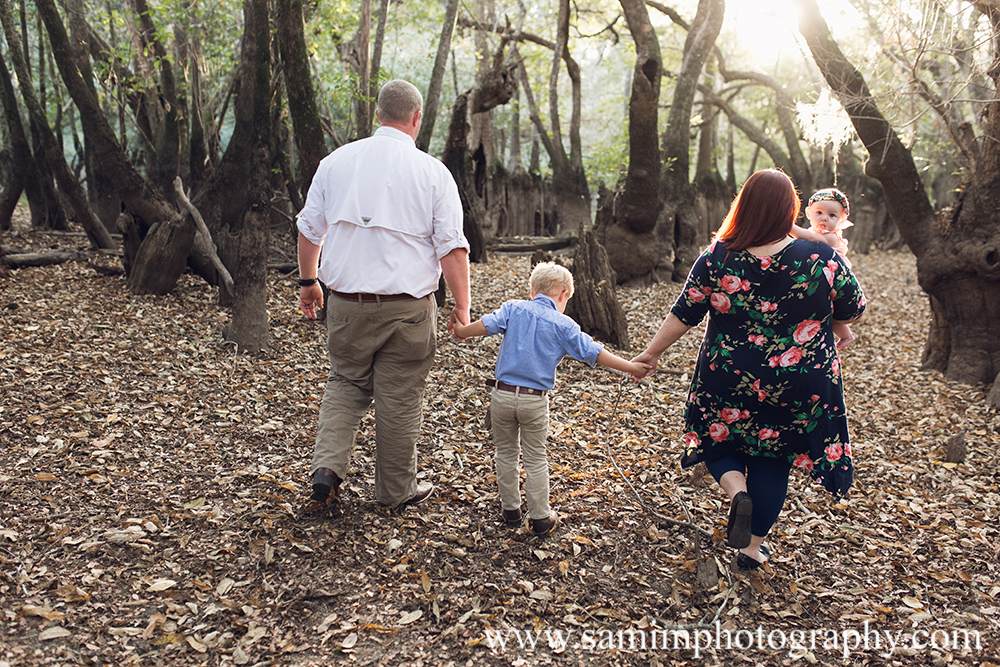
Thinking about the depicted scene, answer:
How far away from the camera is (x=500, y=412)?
3170 mm

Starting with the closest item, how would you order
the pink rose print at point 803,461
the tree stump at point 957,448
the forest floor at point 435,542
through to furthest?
the forest floor at point 435,542
the pink rose print at point 803,461
the tree stump at point 957,448

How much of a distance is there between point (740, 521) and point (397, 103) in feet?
8.21

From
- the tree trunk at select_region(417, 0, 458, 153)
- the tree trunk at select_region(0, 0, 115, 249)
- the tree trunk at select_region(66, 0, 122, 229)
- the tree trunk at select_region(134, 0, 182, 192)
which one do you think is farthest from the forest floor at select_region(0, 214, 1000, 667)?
the tree trunk at select_region(134, 0, 182, 192)

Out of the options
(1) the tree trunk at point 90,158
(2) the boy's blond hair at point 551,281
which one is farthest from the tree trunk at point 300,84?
(2) the boy's blond hair at point 551,281

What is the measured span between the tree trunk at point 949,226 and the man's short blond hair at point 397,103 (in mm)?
4787

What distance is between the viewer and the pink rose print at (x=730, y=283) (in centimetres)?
283

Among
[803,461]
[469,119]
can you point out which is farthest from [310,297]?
[469,119]

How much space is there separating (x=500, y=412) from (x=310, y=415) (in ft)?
7.60

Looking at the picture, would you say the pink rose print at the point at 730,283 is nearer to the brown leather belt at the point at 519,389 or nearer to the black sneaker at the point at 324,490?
the brown leather belt at the point at 519,389

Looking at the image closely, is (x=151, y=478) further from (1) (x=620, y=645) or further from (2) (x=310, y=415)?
(1) (x=620, y=645)

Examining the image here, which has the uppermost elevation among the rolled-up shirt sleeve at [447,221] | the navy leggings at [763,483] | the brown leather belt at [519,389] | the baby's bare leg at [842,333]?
the rolled-up shirt sleeve at [447,221]

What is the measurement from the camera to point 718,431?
302 centimetres

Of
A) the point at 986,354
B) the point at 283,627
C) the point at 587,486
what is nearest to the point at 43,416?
the point at 283,627

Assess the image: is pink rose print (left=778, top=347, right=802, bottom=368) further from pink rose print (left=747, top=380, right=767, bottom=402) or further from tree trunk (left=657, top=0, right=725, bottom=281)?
tree trunk (left=657, top=0, right=725, bottom=281)
